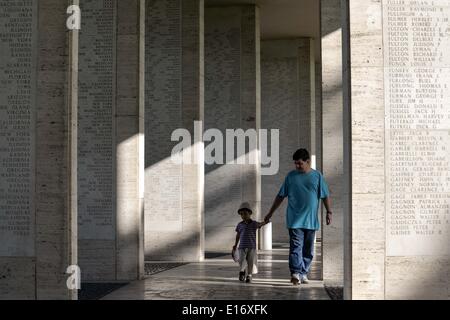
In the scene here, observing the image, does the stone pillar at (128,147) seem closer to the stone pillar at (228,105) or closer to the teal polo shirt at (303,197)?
the teal polo shirt at (303,197)

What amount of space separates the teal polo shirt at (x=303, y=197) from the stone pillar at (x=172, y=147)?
4.67 meters

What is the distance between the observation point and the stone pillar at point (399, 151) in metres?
6.65

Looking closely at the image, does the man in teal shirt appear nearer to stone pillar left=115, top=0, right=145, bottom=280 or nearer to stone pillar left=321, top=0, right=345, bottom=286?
stone pillar left=321, top=0, right=345, bottom=286

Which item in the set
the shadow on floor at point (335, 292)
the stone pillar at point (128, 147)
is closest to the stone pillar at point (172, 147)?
the stone pillar at point (128, 147)

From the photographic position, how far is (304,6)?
19.0 meters

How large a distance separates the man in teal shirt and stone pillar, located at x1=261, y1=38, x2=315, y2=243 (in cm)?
1277

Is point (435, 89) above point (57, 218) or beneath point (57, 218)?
above

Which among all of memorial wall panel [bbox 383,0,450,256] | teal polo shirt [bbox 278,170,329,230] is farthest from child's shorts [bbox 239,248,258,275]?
memorial wall panel [bbox 383,0,450,256]

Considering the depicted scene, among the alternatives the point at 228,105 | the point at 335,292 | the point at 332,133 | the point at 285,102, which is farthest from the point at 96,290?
the point at 285,102

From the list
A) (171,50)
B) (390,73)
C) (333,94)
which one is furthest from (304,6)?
(390,73)

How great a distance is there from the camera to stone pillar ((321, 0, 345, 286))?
1021cm

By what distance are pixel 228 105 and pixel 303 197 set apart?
8.53 meters
